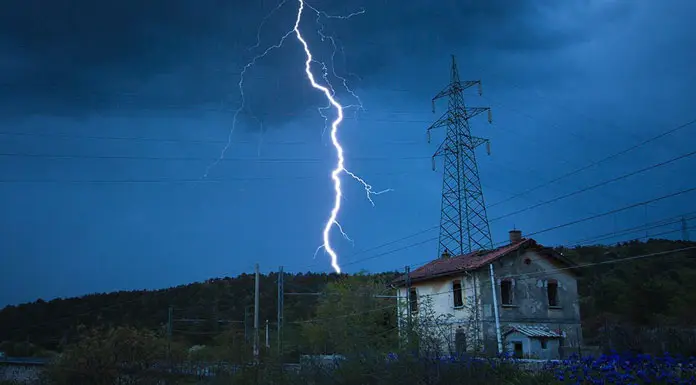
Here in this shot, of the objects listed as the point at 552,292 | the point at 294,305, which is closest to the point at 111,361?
the point at 552,292

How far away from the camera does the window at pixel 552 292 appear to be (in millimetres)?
35938

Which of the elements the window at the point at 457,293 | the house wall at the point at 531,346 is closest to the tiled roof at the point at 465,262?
the window at the point at 457,293

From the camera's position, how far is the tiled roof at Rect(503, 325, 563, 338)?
32594 millimetres

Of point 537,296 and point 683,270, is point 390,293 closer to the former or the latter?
point 537,296

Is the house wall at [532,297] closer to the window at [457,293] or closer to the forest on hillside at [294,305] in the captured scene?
the window at [457,293]

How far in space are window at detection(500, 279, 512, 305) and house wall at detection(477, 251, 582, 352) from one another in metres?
0.22

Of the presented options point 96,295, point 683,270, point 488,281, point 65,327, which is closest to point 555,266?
point 488,281

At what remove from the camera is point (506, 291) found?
1366 inches

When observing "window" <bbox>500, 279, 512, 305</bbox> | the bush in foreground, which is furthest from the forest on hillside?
the bush in foreground

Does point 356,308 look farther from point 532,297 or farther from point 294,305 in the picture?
point 294,305

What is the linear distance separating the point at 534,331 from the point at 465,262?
5482mm

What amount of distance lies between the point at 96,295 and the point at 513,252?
223 ft

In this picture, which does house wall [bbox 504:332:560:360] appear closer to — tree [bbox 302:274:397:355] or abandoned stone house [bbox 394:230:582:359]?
abandoned stone house [bbox 394:230:582:359]

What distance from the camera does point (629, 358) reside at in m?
9.87
